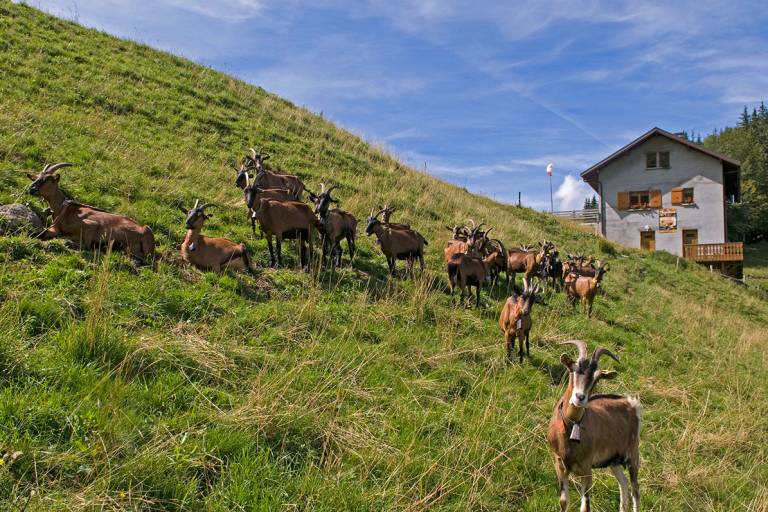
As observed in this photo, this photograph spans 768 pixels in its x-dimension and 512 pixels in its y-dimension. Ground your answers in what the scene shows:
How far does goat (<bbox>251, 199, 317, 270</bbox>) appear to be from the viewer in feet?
35.1

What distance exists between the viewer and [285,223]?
10.9 meters

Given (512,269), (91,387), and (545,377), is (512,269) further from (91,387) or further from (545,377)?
(91,387)

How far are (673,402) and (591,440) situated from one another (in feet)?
14.4

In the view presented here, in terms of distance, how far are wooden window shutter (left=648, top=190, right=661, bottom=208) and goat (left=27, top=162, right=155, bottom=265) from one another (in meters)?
41.5

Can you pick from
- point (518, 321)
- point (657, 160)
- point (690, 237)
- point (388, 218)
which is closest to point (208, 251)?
point (518, 321)

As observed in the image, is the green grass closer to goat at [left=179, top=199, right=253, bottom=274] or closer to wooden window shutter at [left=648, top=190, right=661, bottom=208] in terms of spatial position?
wooden window shutter at [left=648, top=190, right=661, bottom=208]

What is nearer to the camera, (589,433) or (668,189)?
(589,433)

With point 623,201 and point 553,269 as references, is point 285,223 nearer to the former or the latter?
point 553,269

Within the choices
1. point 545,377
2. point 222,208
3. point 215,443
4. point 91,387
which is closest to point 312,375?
point 215,443

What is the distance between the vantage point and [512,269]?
1666cm

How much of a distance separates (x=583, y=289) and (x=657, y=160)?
32242 mm

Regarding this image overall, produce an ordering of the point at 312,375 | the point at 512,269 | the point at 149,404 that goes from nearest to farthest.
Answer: the point at 149,404
the point at 312,375
the point at 512,269

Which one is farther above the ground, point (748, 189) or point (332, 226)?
point (748, 189)

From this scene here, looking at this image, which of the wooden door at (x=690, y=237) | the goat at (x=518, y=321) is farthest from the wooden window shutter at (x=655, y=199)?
the goat at (x=518, y=321)
